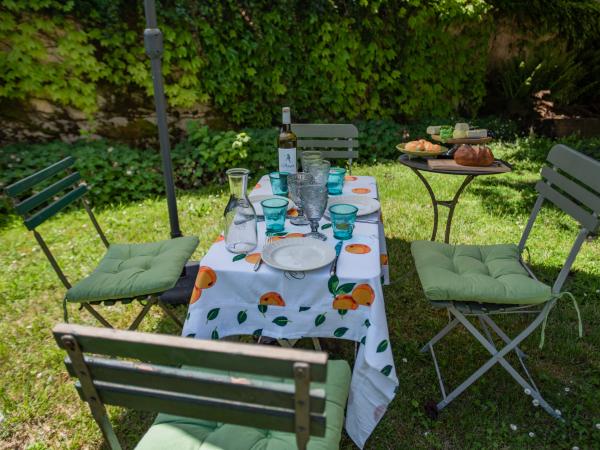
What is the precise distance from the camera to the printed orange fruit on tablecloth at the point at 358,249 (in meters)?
1.69

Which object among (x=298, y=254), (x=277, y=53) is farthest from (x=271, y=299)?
(x=277, y=53)

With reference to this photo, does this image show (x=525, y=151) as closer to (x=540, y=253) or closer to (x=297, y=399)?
(x=540, y=253)

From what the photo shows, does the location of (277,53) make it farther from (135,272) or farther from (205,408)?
(205,408)

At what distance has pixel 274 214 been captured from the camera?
187cm

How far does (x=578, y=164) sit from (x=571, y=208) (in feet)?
0.71

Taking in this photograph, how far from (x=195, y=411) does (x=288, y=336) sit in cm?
59

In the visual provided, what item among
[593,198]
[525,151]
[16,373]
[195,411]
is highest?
[593,198]

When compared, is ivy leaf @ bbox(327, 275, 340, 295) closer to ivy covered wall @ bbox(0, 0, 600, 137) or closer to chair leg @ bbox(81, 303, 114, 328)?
chair leg @ bbox(81, 303, 114, 328)

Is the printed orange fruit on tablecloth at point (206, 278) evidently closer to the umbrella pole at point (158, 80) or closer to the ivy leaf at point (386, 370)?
the ivy leaf at point (386, 370)

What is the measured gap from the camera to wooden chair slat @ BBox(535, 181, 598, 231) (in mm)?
1819

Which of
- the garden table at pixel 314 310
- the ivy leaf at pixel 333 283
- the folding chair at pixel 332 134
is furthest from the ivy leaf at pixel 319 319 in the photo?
the folding chair at pixel 332 134

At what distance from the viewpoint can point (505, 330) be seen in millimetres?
2771

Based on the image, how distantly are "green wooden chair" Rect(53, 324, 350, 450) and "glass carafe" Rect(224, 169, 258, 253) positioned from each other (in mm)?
753

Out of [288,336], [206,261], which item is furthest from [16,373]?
[288,336]
